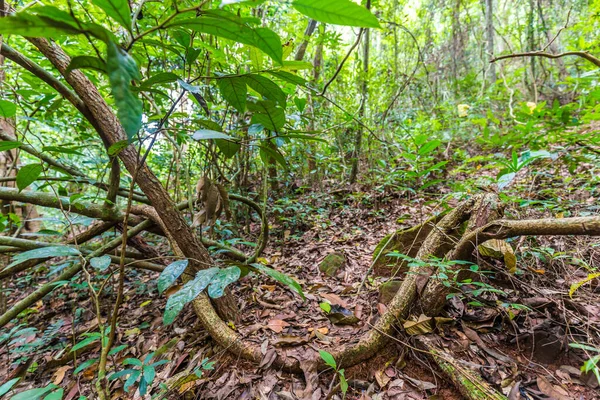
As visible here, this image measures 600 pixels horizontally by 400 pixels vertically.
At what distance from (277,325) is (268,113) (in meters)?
1.40

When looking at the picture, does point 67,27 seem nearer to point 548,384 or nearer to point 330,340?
point 330,340

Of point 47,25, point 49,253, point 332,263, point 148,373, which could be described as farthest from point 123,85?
point 332,263

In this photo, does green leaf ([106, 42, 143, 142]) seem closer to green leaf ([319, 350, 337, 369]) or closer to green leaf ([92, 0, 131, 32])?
green leaf ([92, 0, 131, 32])

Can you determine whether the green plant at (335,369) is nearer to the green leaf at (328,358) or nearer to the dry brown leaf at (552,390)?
the green leaf at (328,358)

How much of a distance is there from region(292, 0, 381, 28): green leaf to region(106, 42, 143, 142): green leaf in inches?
12.9

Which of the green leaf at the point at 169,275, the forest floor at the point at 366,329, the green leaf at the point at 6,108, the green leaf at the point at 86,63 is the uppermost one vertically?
the green leaf at the point at 6,108

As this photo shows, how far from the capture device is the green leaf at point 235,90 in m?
0.80

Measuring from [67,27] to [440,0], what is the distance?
8.96 m

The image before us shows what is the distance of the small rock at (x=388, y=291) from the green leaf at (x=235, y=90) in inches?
59.9

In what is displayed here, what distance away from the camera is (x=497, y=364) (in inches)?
52.0

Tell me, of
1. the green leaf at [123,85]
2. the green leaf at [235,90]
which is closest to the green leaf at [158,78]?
the green leaf at [235,90]

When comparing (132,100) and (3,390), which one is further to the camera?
(3,390)

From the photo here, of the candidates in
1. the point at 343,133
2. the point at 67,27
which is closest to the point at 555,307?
the point at 67,27

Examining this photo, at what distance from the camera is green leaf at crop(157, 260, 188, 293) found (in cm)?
79
